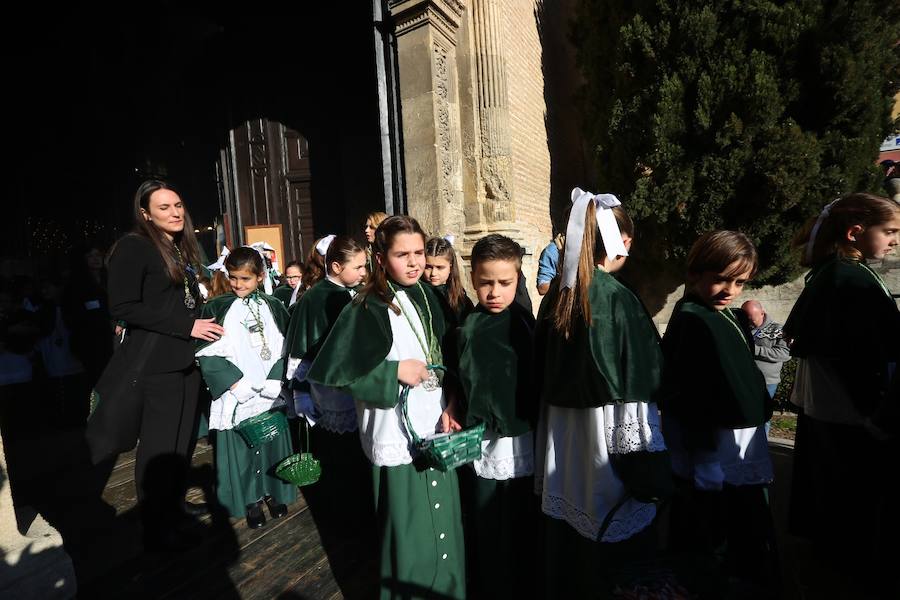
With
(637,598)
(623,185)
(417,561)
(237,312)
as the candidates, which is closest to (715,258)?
(637,598)

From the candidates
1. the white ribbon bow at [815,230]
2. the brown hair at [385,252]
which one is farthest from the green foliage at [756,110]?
the brown hair at [385,252]

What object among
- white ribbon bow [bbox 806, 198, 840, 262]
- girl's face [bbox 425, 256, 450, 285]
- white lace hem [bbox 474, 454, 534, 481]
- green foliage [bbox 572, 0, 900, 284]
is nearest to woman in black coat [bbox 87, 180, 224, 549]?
girl's face [bbox 425, 256, 450, 285]

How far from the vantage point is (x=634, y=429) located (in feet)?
5.64

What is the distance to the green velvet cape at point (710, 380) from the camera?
210 cm

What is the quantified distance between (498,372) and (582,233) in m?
0.68

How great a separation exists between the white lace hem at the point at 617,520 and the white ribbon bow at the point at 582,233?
874 millimetres

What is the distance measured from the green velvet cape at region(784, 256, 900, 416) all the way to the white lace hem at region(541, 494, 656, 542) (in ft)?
4.37

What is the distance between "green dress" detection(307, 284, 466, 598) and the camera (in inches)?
79.4

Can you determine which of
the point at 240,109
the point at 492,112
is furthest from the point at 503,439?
the point at 240,109

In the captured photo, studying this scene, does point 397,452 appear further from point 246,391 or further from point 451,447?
point 246,391

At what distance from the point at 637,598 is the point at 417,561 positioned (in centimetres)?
101

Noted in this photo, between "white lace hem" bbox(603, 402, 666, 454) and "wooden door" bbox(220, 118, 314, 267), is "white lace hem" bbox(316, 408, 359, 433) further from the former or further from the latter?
"wooden door" bbox(220, 118, 314, 267)

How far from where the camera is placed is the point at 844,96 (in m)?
6.18

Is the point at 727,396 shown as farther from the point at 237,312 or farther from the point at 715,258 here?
the point at 237,312
